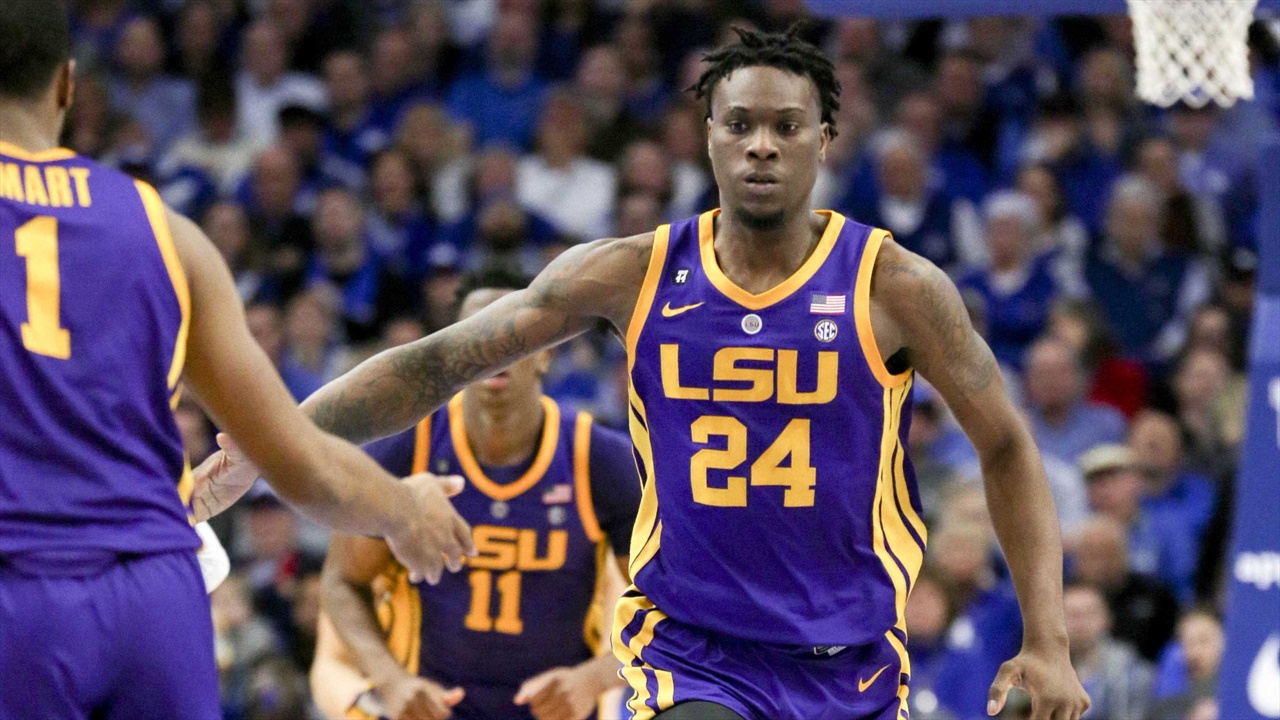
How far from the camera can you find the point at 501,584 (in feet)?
20.8

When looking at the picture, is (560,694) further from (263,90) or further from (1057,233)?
(263,90)

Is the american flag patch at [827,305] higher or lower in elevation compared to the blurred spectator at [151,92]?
higher

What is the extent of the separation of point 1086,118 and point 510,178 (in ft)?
11.9

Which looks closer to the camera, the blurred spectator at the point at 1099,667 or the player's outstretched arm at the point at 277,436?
the player's outstretched arm at the point at 277,436

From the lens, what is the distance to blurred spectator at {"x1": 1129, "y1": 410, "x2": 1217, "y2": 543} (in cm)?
912

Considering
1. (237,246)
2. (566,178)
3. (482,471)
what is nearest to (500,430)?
(482,471)

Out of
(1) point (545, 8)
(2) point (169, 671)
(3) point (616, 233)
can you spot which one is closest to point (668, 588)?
(2) point (169, 671)

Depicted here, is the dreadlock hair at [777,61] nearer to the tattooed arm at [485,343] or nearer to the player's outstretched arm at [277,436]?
the tattooed arm at [485,343]

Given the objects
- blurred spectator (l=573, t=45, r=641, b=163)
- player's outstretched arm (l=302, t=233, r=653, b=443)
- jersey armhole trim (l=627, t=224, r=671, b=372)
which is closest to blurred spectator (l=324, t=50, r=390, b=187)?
blurred spectator (l=573, t=45, r=641, b=163)

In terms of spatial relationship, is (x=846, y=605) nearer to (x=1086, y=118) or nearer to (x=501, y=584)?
(x=501, y=584)

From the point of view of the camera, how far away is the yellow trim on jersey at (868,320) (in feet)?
14.9

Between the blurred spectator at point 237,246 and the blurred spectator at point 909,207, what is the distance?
368cm

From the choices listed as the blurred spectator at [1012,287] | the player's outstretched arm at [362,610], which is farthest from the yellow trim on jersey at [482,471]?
the blurred spectator at [1012,287]

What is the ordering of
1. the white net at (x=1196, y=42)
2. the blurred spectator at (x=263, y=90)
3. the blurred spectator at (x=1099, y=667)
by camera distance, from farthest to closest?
the blurred spectator at (x=263, y=90) < the blurred spectator at (x=1099, y=667) < the white net at (x=1196, y=42)
